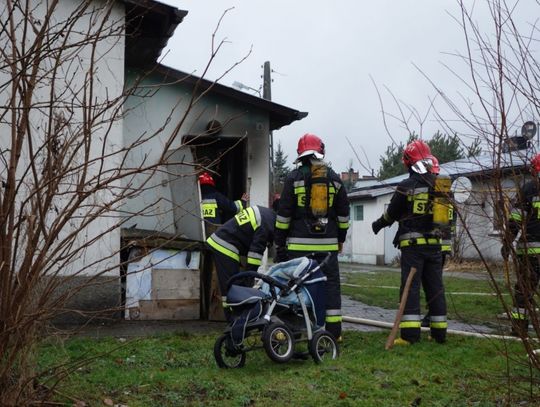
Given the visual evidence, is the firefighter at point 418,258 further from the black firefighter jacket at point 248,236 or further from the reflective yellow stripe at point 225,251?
the reflective yellow stripe at point 225,251

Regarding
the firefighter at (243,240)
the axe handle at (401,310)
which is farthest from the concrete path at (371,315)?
the firefighter at (243,240)

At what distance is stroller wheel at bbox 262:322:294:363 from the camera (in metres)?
5.73

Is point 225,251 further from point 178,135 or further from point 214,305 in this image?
point 178,135

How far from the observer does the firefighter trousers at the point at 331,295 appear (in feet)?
22.9

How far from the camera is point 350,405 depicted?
468cm

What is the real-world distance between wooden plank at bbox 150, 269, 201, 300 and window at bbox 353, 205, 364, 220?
24149mm

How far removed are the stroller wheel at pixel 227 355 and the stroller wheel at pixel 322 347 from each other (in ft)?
2.08

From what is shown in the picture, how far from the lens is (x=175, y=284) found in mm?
9148

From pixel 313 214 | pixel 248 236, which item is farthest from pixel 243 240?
pixel 313 214

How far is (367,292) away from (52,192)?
1048cm

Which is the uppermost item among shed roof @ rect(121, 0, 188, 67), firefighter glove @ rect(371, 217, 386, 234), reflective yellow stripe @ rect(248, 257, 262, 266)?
shed roof @ rect(121, 0, 188, 67)

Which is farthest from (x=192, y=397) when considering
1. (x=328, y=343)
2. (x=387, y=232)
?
(x=387, y=232)

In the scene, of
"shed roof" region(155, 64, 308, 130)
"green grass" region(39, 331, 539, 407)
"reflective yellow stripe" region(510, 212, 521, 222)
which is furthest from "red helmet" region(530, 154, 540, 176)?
"shed roof" region(155, 64, 308, 130)

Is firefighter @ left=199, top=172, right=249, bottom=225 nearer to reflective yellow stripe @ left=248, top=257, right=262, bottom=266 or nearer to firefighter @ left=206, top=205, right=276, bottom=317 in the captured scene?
firefighter @ left=206, top=205, right=276, bottom=317
